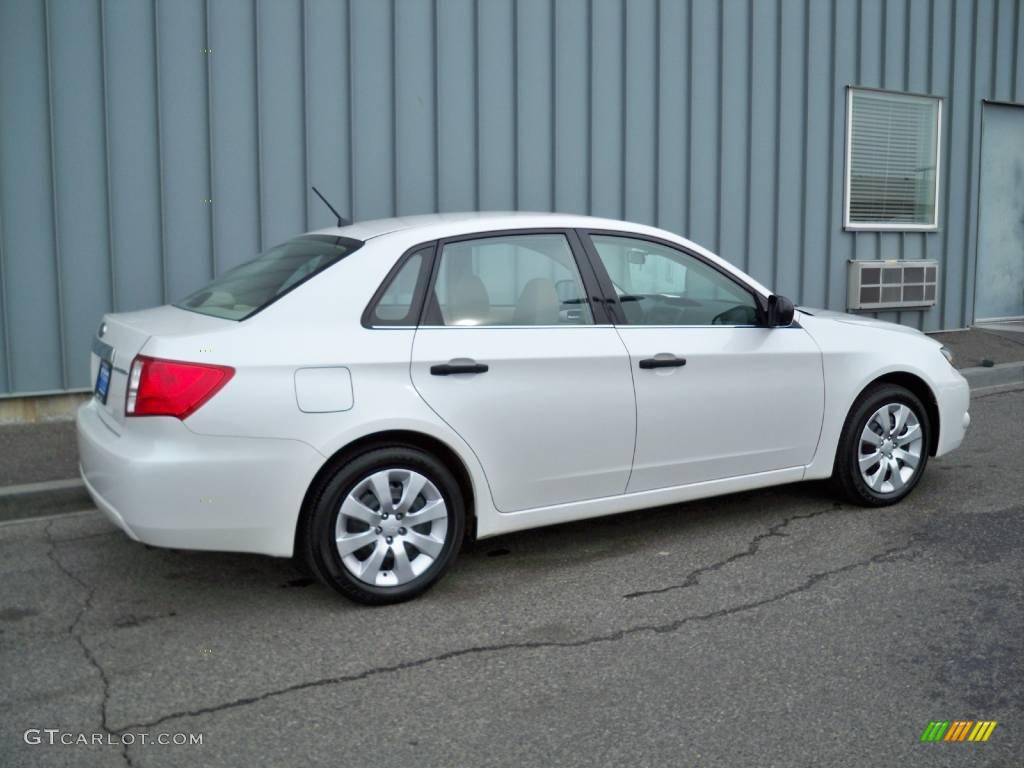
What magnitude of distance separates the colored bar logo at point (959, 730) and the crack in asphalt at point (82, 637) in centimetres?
240

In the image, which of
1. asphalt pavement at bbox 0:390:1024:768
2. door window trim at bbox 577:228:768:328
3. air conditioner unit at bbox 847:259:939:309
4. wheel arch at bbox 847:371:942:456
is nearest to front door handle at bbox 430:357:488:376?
door window trim at bbox 577:228:768:328

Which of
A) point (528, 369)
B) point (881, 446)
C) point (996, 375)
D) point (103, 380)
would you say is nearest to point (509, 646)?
point (528, 369)

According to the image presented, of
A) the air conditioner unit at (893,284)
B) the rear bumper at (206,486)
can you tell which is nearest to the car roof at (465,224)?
the rear bumper at (206,486)

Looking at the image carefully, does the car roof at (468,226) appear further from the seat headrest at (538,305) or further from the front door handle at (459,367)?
the front door handle at (459,367)

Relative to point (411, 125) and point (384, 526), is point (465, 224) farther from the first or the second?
point (411, 125)

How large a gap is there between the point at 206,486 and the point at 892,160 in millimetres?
9789

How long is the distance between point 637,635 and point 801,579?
99cm

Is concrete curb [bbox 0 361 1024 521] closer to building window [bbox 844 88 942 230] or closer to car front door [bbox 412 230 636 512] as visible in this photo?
car front door [bbox 412 230 636 512]

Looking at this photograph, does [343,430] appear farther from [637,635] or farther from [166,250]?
[166,250]

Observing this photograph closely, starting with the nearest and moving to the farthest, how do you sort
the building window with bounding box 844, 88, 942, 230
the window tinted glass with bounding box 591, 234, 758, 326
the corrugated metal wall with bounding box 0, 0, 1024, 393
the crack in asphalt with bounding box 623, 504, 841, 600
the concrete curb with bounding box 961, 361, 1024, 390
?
1. the crack in asphalt with bounding box 623, 504, 841, 600
2. the window tinted glass with bounding box 591, 234, 758, 326
3. the corrugated metal wall with bounding box 0, 0, 1024, 393
4. the concrete curb with bounding box 961, 361, 1024, 390
5. the building window with bounding box 844, 88, 942, 230

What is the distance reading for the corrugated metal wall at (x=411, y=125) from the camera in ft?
24.4

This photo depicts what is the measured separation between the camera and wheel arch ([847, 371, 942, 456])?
5.81 meters

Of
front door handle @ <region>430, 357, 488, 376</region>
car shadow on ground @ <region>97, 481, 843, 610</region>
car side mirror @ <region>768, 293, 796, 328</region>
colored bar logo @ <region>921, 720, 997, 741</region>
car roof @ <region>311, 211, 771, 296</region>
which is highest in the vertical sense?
car roof @ <region>311, 211, 771, 296</region>

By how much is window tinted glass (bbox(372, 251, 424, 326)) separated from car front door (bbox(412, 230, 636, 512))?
78mm
